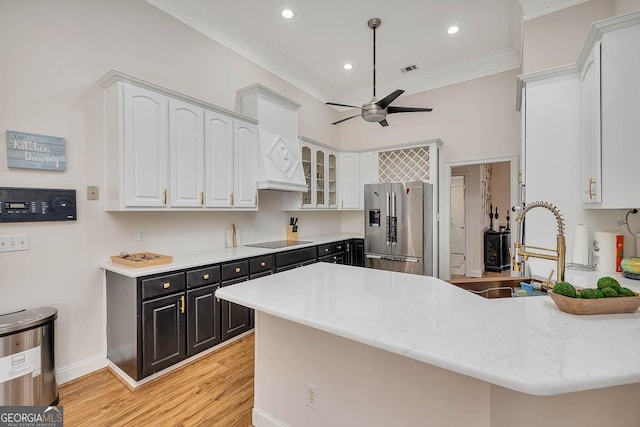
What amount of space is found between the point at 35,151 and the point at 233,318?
6.72 ft

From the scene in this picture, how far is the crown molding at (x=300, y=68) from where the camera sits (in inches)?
121

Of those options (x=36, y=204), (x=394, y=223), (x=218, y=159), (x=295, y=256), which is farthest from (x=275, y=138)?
(x=36, y=204)

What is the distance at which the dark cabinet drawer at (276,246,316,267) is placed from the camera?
3.35 m

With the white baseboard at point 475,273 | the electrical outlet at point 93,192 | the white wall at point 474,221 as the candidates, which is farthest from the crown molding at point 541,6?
the electrical outlet at point 93,192

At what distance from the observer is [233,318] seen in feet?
9.38

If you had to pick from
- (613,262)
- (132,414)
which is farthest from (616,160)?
(132,414)

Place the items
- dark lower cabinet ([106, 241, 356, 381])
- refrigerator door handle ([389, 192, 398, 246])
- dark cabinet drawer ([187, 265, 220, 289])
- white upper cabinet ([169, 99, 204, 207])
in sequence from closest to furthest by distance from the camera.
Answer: dark lower cabinet ([106, 241, 356, 381])
dark cabinet drawer ([187, 265, 220, 289])
white upper cabinet ([169, 99, 204, 207])
refrigerator door handle ([389, 192, 398, 246])

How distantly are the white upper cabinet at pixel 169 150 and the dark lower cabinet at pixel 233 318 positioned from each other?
0.94 metres

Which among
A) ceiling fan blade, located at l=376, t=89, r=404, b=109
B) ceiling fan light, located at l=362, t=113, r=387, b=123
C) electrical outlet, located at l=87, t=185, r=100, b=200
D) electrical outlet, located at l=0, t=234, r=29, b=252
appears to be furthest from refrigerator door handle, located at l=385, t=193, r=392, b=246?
electrical outlet, located at l=0, t=234, r=29, b=252

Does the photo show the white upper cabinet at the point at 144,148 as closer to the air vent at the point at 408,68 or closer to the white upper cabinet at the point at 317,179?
the white upper cabinet at the point at 317,179

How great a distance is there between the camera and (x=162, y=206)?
2529 mm

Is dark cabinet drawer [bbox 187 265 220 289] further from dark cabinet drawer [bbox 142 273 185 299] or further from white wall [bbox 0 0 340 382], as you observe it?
white wall [bbox 0 0 340 382]

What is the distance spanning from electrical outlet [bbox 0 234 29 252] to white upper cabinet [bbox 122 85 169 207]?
2.12ft

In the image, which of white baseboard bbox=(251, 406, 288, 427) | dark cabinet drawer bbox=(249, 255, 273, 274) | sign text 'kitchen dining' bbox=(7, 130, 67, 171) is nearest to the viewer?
white baseboard bbox=(251, 406, 288, 427)
